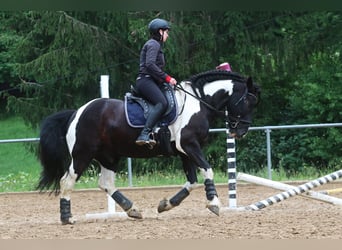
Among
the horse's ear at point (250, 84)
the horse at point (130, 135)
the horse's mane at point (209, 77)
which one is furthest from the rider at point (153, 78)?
the horse's ear at point (250, 84)

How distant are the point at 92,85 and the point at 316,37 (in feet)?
23.0

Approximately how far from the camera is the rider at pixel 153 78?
7.52m

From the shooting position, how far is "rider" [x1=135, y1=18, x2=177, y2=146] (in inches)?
296

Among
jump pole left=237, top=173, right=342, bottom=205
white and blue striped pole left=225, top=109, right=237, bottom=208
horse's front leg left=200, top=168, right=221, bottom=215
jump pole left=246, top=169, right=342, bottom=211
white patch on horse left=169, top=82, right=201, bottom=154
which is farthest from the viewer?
white and blue striped pole left=225, top=109, right=237, bottom=208

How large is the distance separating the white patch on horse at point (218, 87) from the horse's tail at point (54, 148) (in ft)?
5.13

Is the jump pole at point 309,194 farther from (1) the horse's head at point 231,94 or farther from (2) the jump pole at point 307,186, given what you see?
(1) the horse's head at point 231,94

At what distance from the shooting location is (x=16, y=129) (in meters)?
32.7

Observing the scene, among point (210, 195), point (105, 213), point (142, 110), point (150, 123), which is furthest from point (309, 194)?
point (105, 213)

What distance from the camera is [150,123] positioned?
761 cm

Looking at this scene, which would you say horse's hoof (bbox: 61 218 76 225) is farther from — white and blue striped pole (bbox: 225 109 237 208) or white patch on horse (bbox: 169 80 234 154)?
white and blue striped pole (bbox: 225 109 237 208)

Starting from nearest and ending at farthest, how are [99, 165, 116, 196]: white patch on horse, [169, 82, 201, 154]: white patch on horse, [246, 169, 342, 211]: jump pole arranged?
[246, 169, 342, 211]: jump pole, [169, 82, 201, 154]: white patch on horse, [99, 165, 116, 196]: white patch on horse

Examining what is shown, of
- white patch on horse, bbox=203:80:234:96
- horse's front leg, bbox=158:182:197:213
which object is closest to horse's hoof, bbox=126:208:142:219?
horse's front leg, bbox=158:182:197:213

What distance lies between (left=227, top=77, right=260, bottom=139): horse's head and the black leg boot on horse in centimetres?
95

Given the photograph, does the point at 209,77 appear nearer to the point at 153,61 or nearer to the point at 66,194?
the point at 153,61
